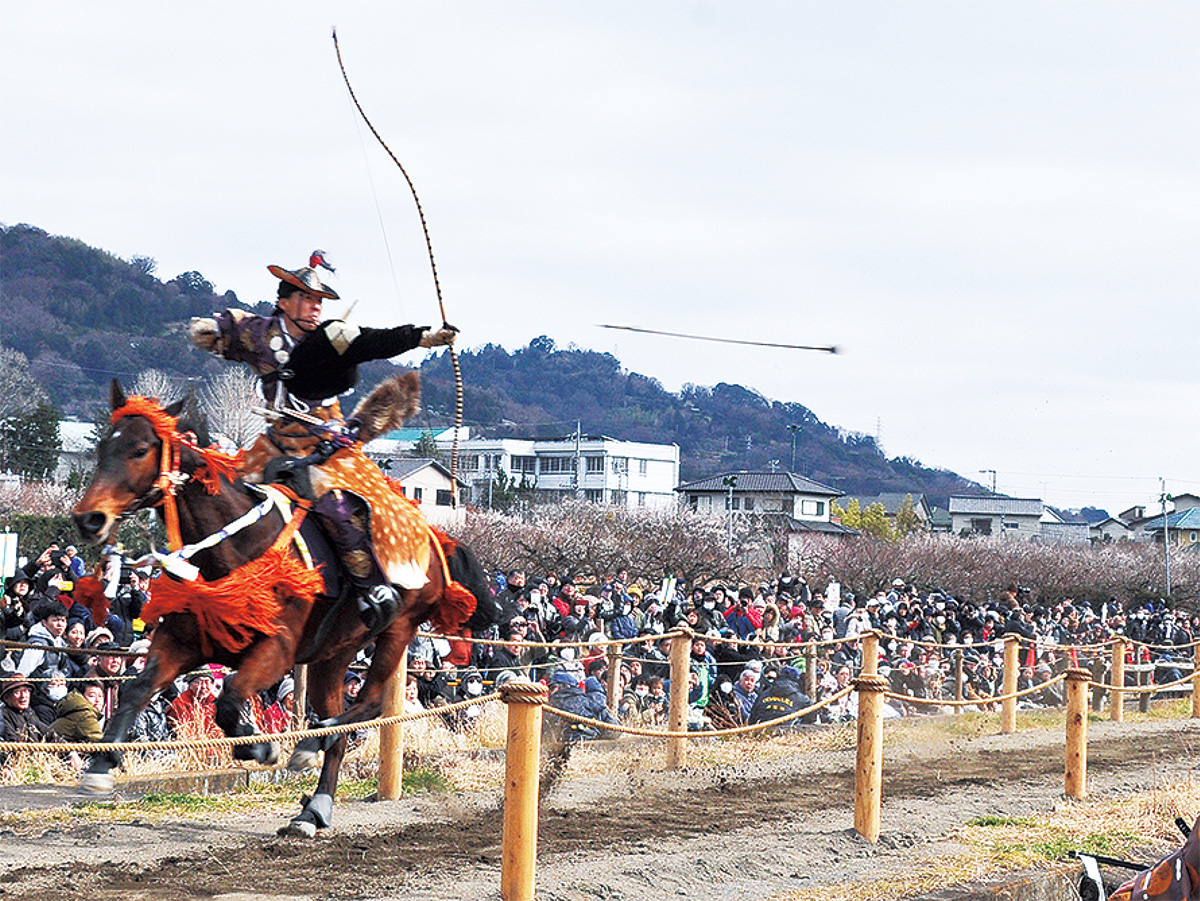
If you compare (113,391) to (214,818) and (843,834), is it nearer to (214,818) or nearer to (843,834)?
(214,818)

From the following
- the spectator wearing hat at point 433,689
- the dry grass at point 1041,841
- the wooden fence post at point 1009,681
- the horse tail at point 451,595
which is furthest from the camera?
the wooden fence post at point 1009,681

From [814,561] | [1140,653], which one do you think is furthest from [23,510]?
[1140,653]

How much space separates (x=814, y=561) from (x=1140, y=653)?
24421mm

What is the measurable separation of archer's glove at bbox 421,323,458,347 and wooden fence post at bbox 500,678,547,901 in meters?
2.42

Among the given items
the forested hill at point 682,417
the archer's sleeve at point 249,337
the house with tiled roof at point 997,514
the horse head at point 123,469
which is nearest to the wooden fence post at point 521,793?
the horse head at point 123,469

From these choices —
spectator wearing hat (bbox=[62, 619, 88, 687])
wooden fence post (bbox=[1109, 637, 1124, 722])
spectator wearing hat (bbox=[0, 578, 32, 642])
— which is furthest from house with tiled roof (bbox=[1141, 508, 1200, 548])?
spectator wearing hat (bbox=[62, 619, 88, 687])

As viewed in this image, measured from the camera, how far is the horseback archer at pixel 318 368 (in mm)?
8055

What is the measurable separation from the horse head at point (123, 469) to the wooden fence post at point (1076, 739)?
7.33 meters

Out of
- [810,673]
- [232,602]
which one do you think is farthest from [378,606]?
[810,673]

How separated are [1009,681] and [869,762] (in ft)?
27.5

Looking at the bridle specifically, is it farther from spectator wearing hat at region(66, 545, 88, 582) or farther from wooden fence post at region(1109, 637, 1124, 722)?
wooden fence post at region(1109, 637, 1124, 722)

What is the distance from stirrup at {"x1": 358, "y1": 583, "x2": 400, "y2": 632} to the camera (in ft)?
26.7

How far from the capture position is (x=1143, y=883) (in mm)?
5336

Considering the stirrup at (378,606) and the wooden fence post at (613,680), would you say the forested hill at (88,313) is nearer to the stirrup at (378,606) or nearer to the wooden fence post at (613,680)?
the wooden fence post at (613,680)
